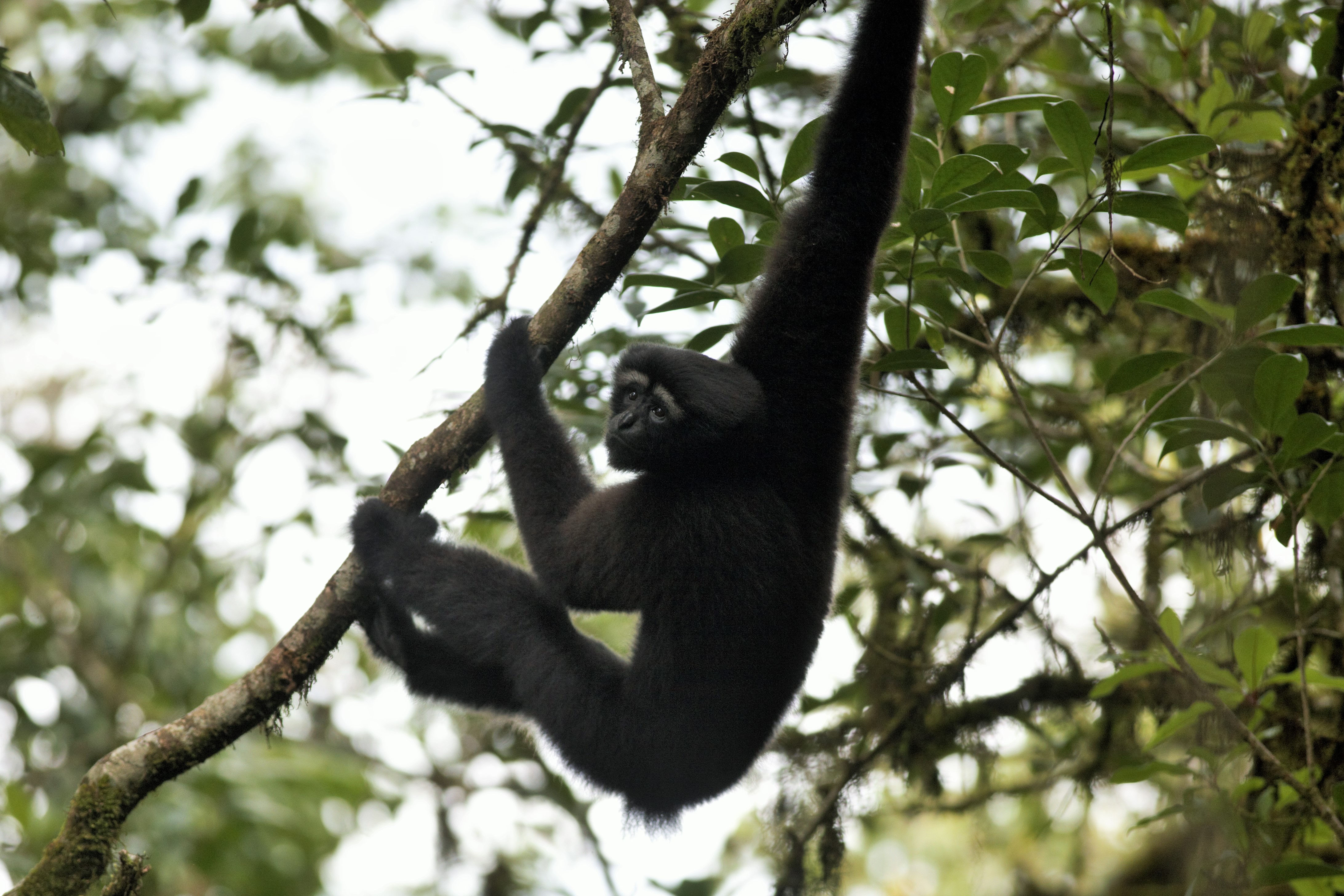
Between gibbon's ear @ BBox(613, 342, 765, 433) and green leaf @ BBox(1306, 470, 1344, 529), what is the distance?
2514 mm

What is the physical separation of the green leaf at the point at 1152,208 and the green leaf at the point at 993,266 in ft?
1.64

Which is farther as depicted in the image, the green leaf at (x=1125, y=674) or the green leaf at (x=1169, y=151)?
the green leaf at (x=1125, y=674)

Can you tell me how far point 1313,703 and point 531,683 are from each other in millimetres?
5053

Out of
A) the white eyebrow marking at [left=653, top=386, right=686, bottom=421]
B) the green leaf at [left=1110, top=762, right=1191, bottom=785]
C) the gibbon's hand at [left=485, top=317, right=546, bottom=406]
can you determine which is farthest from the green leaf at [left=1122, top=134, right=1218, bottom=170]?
the gibbon's hand at [left=485, top=317, right=546, bottom=406]

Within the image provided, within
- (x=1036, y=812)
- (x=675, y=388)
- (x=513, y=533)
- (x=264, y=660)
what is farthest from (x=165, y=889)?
(x=1036, y=812)

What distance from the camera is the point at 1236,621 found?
219 inches

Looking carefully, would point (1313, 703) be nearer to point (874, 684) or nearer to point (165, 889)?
point (874, 684)

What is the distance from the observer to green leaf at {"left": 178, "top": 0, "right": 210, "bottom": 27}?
580 cm

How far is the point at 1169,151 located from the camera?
387 cm

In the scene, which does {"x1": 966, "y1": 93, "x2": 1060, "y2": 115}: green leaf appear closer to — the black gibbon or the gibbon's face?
the black gibbon

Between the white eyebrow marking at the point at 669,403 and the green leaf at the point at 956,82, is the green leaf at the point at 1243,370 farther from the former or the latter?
the white eyebrow marking at the point at 669,403


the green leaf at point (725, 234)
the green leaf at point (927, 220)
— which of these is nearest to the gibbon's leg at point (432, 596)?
the green leaf at point (725, 234)

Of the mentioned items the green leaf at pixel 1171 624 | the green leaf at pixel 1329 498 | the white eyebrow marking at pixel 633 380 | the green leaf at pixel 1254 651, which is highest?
the green leaf at pixel 1329 498

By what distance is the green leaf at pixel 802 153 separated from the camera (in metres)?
4.34
